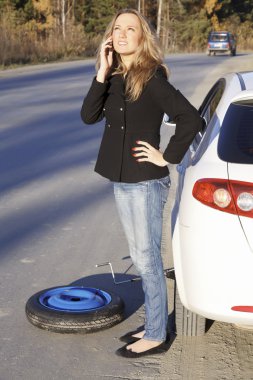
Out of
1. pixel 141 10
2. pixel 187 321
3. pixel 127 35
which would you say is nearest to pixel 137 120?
pixel 127 35

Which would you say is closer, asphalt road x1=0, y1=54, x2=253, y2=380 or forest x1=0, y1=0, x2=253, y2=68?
asphalt road x1=0, y1=54, x2=253, y2=380

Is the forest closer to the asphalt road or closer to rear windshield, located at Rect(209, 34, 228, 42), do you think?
rear windshield, located at Rect(209, 34, 228, 42)

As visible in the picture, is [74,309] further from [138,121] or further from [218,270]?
[138,121]

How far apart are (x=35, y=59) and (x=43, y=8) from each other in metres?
32.1

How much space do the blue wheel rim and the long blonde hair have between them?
1.55m

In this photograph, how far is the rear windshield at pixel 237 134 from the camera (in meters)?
3.78

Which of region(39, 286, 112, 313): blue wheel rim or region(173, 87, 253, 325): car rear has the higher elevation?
region(173, 87, 253, 325): car rear

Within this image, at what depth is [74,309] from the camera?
15.1 ft

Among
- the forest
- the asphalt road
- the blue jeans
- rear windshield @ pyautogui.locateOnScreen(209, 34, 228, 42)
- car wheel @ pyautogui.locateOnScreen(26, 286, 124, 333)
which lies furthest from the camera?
rear windshield @ pyautogui.locateOnScreen(209, 34, 228, 42)

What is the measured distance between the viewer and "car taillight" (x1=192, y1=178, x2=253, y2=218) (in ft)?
11.9

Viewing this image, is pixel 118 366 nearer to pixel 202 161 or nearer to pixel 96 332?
pixel 96 332

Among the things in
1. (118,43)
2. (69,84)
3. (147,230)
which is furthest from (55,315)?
(69,84)

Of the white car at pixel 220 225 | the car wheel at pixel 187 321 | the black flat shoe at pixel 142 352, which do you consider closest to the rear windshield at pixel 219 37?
the car wheel at pixel 187 321

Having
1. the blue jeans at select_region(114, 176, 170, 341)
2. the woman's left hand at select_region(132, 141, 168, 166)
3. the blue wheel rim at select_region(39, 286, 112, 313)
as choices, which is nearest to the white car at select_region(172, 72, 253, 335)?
the blue jeans at select_region(114, 176, 170, 341)
